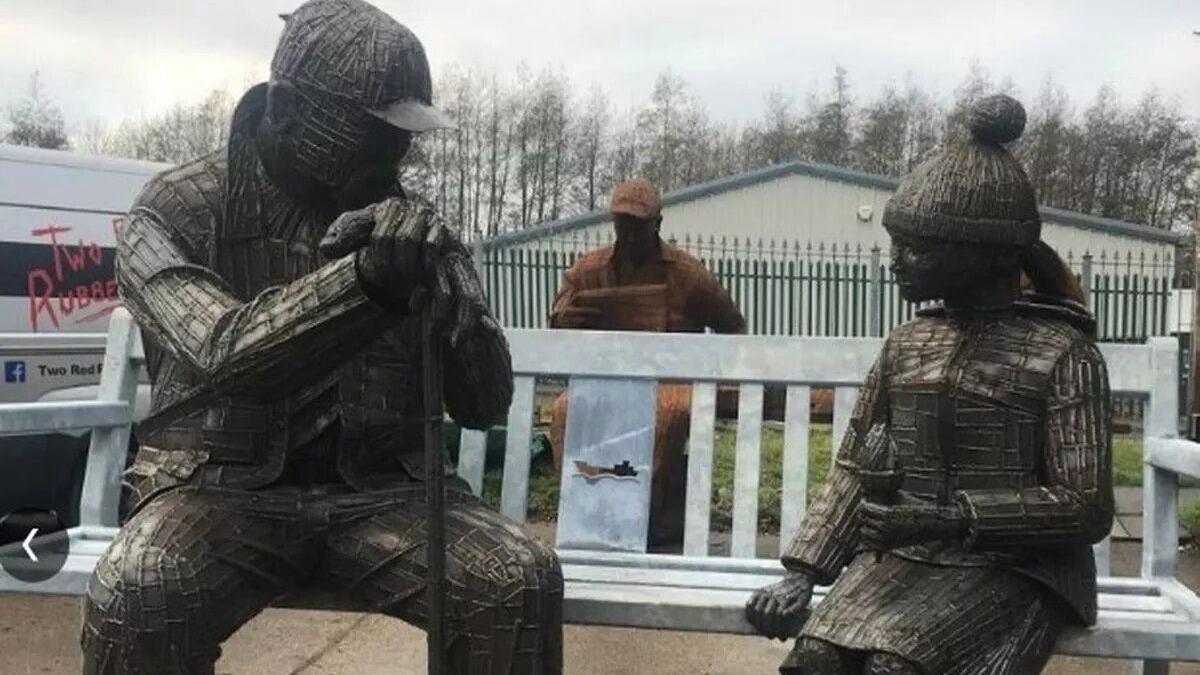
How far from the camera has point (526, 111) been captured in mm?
23312

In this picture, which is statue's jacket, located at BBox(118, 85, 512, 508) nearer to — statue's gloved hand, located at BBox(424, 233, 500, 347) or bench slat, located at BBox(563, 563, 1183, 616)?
statue's gloved hand, located at BBox(424, 233, 500, 347)

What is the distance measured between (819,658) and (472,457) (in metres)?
1.41

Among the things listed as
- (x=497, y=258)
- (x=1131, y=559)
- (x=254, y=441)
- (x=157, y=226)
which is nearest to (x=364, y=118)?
(x=157, y=226)

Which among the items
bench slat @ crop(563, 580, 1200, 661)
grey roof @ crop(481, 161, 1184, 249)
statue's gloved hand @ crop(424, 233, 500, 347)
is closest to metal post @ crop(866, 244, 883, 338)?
grey roof @ crop(481, 161, 1184, 249)

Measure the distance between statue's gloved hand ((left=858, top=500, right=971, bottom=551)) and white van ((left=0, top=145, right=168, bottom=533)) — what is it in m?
4.63

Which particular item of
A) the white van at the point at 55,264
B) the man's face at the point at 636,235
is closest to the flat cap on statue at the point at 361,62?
the man's face at the point at 636,235

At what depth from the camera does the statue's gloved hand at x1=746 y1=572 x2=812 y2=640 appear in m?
2.24

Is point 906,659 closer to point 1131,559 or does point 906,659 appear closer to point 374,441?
point 374,441

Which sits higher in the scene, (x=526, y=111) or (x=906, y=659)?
(x=526, y=111)

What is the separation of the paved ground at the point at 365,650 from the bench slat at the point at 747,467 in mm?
1071

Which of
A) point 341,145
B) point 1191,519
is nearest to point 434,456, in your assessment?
point 341,145

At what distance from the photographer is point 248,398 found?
6.98 ft

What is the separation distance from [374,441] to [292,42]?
0.72 metres

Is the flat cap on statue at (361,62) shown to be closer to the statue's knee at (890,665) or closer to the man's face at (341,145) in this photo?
the man's face at (341,145)
